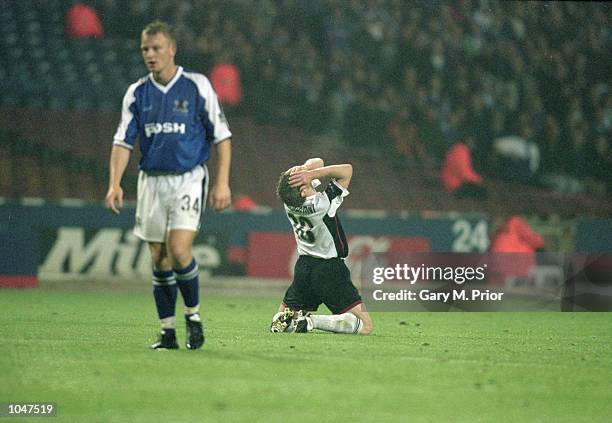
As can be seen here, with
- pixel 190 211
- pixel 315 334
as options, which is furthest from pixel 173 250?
pixel 315 334

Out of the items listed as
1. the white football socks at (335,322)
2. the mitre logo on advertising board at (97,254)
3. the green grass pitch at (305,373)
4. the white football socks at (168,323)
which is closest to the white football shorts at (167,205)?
the white football socks at (168,323)

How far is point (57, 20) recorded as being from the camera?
1939 centimetres

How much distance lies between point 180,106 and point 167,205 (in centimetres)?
61

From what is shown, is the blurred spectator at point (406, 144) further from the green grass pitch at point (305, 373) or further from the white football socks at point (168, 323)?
the white football socks at point (168, 323)

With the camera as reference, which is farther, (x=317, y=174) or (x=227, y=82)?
(x=227, y=82)

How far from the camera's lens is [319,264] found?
8.74 metres

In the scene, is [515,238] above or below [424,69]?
below

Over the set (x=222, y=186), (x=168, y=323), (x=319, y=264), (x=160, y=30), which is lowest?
(x=168, y=323)

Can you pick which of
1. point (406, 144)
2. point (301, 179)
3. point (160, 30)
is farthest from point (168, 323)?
point (406, 144)

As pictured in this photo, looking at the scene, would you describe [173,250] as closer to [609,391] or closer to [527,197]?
[609,391]

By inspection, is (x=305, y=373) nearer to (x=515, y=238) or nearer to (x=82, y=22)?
(x=515, y=238)

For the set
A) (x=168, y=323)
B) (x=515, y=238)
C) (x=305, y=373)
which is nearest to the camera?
(x=305, y=373)

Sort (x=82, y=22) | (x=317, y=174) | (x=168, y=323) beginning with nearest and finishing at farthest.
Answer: (x=168, y=323), (x=317, y=174), (x=82, y=22)

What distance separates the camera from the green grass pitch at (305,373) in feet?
15.7
